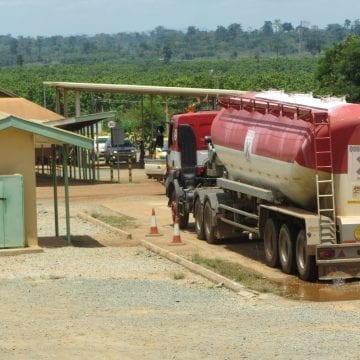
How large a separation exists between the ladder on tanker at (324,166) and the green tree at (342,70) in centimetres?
3669

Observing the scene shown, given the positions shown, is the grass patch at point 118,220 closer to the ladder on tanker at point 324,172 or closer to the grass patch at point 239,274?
the grass patch at point 239,274

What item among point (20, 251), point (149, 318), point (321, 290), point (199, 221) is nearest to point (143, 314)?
point (149, 318)

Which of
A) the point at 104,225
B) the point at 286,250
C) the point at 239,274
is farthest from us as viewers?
the point at 104,225

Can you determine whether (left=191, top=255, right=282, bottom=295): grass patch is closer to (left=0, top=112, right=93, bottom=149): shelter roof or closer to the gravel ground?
the gravel ground

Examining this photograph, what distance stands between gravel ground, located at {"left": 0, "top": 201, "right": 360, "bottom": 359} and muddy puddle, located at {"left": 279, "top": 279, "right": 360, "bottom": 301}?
2.22 ft

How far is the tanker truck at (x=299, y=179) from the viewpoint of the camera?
1945cm

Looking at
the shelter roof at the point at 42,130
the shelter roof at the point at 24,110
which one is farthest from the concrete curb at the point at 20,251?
the shelter roof at the point at 24,110

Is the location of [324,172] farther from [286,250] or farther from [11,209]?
[11,209]

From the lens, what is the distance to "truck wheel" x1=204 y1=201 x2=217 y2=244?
26.1 m

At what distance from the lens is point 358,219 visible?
768 inches

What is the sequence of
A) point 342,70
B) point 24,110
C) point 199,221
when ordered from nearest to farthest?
point 199,221
point 24,110
point 342,70

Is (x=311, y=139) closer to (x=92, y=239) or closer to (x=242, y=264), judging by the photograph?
(x=242, y=264)

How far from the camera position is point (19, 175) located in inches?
923

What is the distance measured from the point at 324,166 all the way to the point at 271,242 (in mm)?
2904
